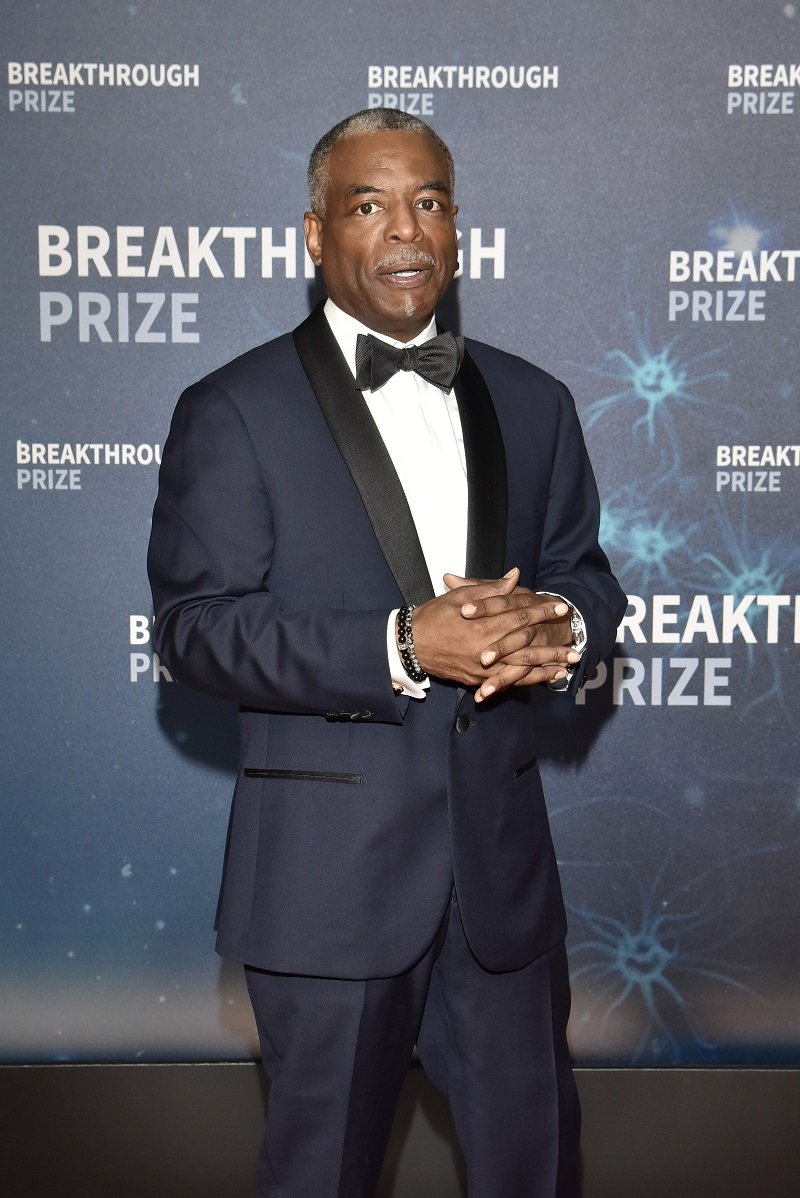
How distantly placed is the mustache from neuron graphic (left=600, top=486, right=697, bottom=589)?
1.05 metres

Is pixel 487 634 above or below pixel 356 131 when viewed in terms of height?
below

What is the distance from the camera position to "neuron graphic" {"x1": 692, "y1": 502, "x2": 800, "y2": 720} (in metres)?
2.68

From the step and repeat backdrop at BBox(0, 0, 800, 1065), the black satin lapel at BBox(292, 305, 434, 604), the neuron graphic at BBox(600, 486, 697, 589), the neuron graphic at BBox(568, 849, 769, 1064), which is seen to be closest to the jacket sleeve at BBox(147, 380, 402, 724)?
the black satin lapel at BBox(292, 305, 434, 604)

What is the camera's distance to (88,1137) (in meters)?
2.54

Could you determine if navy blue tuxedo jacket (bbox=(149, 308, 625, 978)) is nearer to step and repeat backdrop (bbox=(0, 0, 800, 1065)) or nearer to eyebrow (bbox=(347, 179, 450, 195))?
eyebrow (bbox=(347, 179, 450, 195))

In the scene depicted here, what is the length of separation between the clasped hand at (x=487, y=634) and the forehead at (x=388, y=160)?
61 cm

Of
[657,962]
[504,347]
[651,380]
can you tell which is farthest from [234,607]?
[657,962]

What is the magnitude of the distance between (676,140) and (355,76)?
0.69 m

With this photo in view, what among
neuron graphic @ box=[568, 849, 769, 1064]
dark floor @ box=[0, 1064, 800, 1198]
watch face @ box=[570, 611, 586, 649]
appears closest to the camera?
watch face @ box=[570, 611, 586, 649]

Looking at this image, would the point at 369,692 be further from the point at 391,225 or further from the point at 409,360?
the point at 391,225

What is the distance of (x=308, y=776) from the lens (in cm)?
171

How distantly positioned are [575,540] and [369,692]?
1.74 ft

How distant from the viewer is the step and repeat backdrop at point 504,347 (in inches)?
101

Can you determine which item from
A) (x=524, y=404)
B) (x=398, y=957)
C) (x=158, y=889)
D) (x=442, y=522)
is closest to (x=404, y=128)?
(x=524, y=404)
